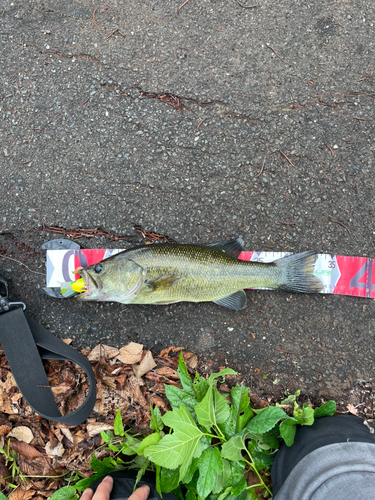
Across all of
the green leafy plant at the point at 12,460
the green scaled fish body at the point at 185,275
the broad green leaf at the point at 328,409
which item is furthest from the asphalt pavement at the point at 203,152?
the green leafy plant at the point at 12,460

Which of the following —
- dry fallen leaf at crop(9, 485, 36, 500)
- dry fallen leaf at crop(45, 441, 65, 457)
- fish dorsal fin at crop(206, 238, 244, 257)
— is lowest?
dry fallen leaf at crop(9, 485, 36, 500)

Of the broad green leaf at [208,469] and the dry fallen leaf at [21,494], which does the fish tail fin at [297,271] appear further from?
the dry fallen leaf at [21,494]

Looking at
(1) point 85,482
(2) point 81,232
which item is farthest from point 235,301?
(1) point 85,482

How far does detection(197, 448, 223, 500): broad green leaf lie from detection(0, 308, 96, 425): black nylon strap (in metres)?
1.23

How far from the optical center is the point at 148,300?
3.17 meters

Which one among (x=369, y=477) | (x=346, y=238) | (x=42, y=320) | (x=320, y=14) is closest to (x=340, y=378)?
(x=369, y=477)

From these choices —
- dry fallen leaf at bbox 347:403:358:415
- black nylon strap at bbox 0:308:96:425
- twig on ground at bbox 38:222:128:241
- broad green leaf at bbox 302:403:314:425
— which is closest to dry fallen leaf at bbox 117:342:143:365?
black nylon strap at bbox 0:308:96:425

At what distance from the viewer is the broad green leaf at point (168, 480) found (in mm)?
2539

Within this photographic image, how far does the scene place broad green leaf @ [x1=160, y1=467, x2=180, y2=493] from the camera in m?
2.54

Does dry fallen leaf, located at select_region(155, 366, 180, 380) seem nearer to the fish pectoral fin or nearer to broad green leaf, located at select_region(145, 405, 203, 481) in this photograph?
broad green leaf, located at select_region(145, 405, 203, 481)

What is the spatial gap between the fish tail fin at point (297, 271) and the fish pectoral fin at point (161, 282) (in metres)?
Answer: 1.05

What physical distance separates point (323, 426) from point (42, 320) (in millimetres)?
3079

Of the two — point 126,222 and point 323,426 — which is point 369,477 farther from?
point 126,222

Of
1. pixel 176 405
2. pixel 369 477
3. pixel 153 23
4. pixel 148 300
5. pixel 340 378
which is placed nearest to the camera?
pixel 369 477
